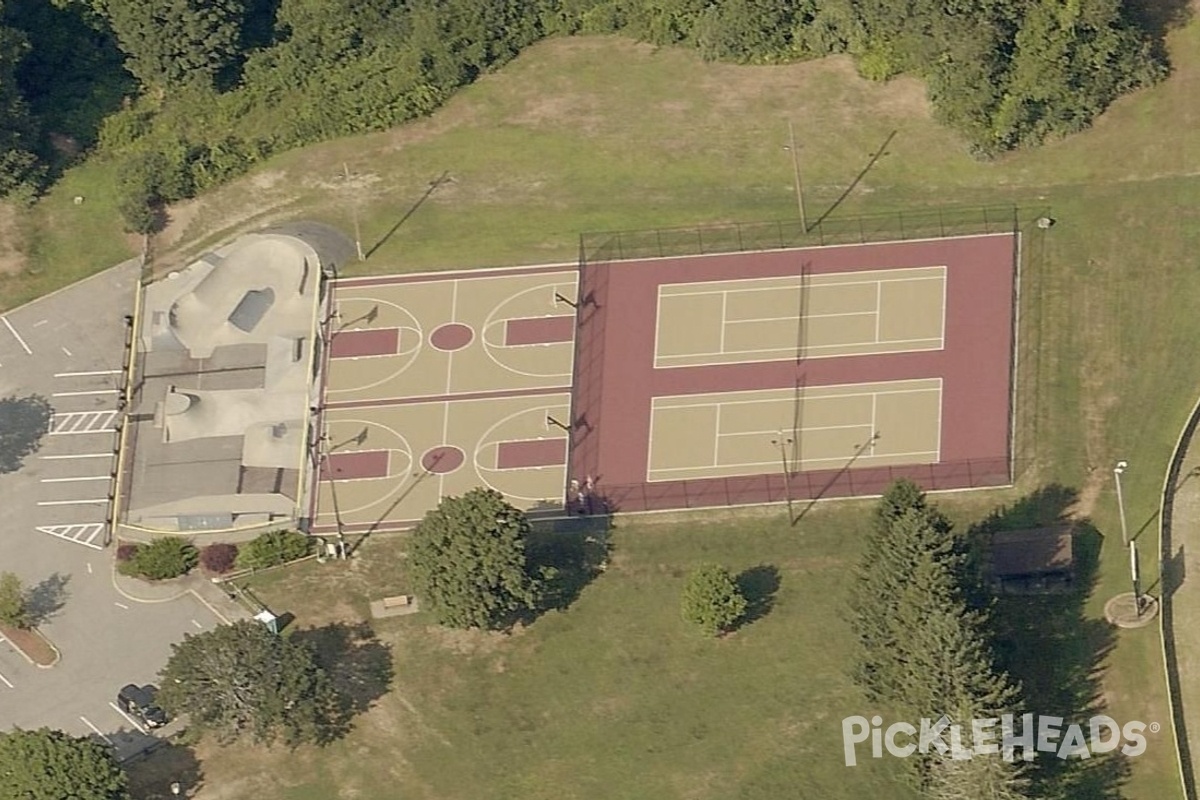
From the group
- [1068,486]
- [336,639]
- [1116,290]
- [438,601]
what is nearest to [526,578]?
[438,601]

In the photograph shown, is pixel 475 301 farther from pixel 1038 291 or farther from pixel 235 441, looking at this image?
pixel 1038 291

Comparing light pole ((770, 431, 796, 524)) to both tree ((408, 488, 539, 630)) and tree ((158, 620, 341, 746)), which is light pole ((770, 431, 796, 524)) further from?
tree ((158, 620, 341, 746))

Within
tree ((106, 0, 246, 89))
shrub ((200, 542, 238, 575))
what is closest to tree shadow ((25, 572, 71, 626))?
shrub ((200, 542, 238, 575))

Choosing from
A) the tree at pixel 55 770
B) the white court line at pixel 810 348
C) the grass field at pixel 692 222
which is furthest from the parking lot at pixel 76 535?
the white court line at pixel 810 348

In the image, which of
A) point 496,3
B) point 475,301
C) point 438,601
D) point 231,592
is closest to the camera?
point 438,601

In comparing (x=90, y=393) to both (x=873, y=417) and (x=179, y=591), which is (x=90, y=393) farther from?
(x=873, y=417)

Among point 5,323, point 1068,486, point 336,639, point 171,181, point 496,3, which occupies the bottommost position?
point 336,639

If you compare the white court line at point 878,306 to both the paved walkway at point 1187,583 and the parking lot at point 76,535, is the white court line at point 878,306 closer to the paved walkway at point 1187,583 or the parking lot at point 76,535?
the paved walkway at point 1187,583
